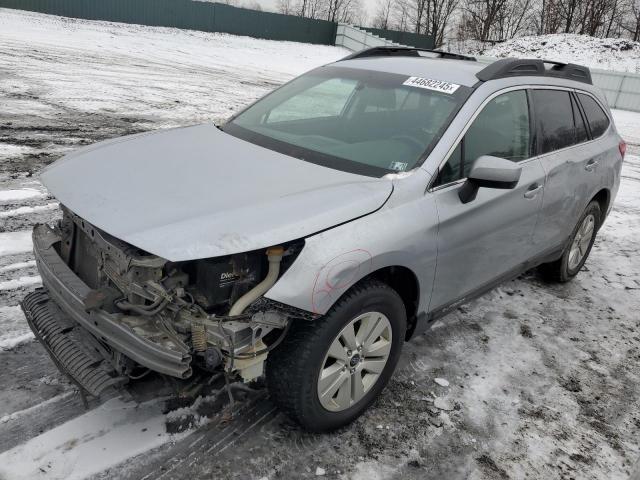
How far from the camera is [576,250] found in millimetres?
5137

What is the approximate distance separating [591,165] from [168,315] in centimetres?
373

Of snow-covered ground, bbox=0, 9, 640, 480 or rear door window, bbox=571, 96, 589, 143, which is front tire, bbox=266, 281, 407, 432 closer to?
snow-covered ground, bbox=0, 9, 640, 480

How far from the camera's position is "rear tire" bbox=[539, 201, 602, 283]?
492 cm

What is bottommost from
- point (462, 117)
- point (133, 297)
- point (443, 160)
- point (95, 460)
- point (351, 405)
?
point (95, 460)

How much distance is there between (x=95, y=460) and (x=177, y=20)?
32845 millimetres

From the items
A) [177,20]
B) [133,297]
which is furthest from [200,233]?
[177,20]

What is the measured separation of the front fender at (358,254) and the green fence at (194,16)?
3018 cm

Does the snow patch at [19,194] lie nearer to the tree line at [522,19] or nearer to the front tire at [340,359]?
the front tire at [340,359]

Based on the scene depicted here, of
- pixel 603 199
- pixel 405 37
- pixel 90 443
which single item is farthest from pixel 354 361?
pixel 405 37

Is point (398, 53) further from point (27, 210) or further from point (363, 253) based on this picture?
point (27, 210)

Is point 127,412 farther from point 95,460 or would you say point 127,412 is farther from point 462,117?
point 462,117

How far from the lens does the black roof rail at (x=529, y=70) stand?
3.59m

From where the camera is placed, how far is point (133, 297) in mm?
2514

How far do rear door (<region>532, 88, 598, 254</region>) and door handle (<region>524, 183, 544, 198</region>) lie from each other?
146 millimetres
